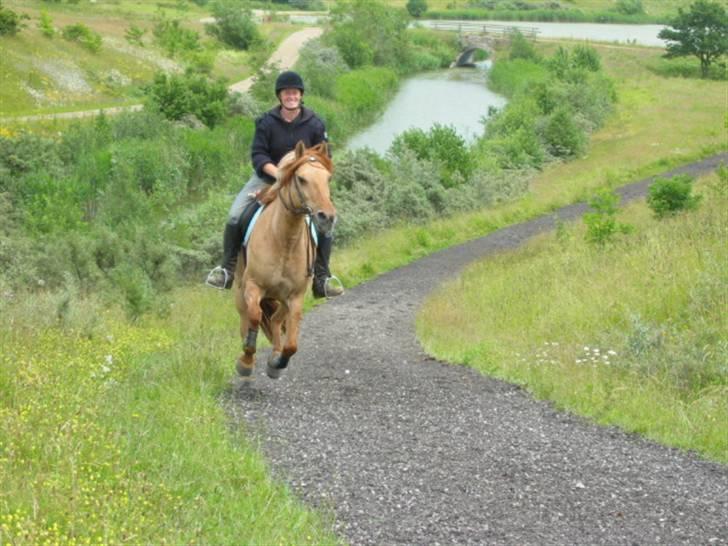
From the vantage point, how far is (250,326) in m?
11.8

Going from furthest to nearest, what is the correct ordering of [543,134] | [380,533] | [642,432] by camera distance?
[543,134]
[642,432]
[380,533]

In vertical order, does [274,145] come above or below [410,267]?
above

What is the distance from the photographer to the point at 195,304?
2072 cm

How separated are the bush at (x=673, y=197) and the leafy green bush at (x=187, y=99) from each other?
2435 cm

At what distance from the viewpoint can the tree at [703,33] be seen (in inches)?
2891

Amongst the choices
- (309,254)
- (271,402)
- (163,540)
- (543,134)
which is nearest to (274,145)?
(309,254)

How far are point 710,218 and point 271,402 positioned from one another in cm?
1156

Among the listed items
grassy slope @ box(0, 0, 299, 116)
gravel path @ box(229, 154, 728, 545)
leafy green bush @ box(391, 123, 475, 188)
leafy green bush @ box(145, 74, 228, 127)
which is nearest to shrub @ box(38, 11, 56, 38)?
grassy slope @ box(0, 0, 299, 116)

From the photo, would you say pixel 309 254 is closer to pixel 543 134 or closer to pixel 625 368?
pixel 625 368

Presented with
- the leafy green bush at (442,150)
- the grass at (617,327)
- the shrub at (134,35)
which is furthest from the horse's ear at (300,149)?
the shrub at (134,35)

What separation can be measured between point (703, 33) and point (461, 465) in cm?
7046

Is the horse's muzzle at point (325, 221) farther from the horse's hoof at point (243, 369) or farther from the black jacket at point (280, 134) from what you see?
the horse's hoof at point (243, 369)

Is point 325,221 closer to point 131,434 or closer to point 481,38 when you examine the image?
point 131,434

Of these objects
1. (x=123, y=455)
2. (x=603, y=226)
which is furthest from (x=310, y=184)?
(x=603, y=226)
